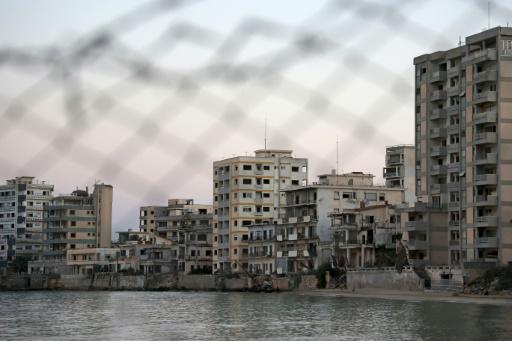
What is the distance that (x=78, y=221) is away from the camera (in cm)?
16612

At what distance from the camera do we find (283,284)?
4665 inches

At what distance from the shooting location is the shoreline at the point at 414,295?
81188 millimetres

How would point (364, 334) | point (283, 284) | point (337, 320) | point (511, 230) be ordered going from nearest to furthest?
point (364, 334)
point (337, 320)
point (511, 230)
point (283, 284)

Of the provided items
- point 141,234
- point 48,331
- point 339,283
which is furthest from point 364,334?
point 141,234

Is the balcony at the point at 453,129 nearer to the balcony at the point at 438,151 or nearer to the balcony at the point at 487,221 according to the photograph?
the balcony at the point at 438,151

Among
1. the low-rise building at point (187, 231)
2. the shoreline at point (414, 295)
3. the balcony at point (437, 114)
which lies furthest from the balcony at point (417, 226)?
the low-rise building at point (187, 231)

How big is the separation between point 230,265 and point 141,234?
1546 inches

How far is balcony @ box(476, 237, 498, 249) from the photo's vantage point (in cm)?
8744

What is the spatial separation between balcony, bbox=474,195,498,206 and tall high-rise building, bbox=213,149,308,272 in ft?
151

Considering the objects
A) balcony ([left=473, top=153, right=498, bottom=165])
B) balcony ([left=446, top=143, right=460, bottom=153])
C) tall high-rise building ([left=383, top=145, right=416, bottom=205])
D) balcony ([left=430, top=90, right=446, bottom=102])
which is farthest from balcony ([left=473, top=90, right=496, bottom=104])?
tall high-rise building ([left=383, top=145, right=416, bottom=205])

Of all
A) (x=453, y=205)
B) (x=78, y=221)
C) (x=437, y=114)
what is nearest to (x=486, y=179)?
(x=453, y=205)

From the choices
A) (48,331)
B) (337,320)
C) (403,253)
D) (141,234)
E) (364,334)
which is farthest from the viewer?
(141,234)

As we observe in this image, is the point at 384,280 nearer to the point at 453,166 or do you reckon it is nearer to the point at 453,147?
the point at 453,166

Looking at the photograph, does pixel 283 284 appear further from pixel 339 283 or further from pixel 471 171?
pixel 471 171
